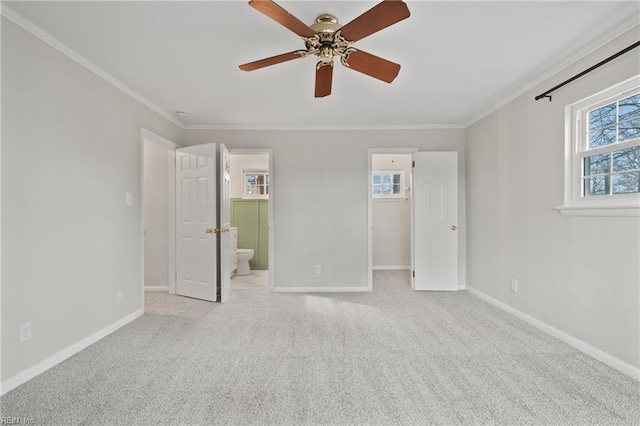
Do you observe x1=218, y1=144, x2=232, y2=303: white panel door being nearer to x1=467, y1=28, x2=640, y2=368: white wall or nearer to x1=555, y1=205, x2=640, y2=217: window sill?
x1=467, y1=28, x2=640, y2=368: white wall

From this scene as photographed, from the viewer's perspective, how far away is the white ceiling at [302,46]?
6.21 ft

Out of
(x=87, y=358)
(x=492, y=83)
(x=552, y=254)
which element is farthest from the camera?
(x=492, y=83)

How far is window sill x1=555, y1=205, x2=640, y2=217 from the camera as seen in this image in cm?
202

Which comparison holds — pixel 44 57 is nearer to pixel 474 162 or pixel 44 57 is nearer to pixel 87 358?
pixel 87 358

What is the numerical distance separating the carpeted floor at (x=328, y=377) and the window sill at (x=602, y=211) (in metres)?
1.10

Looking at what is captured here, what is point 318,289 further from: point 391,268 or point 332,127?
point 332,127

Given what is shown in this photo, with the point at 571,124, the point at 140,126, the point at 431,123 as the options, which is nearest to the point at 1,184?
the point at 140,126

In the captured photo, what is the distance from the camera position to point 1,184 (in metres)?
1.86

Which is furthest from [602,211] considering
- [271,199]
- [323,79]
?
[271,199]

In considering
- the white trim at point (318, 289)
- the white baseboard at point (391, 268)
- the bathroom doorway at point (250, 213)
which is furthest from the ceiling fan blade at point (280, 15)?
the white baseboard at point (391, 268)

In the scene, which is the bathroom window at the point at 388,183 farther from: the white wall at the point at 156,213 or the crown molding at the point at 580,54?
the white wall at the point at 156,213

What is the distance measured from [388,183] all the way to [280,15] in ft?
15.9

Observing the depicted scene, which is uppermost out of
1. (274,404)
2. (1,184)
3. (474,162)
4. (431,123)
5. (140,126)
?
(431,123)

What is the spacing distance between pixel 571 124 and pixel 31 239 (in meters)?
4.23
